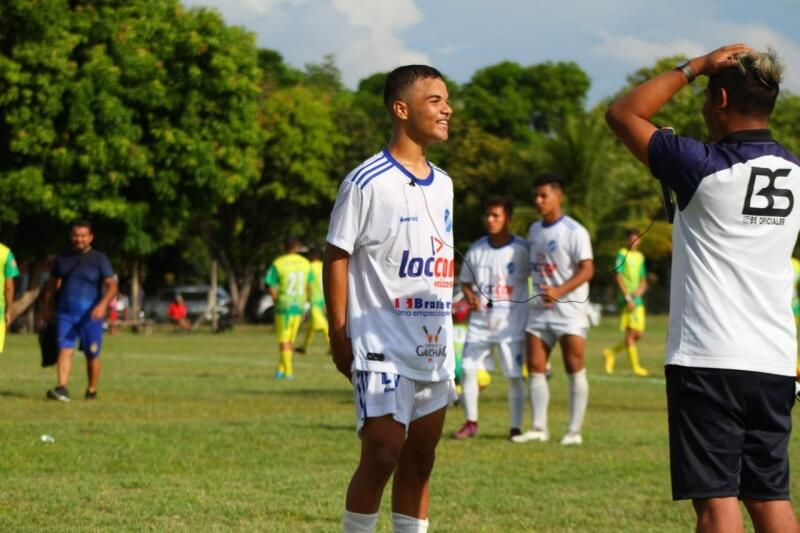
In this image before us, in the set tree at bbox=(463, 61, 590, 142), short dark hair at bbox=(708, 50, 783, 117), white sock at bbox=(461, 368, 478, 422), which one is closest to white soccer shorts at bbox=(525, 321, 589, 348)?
white sock at bbox=(461, 368, 478, 422)

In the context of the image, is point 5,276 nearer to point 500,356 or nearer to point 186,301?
point 500,356

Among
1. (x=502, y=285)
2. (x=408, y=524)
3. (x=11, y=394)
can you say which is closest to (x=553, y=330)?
(x=502, y=285)

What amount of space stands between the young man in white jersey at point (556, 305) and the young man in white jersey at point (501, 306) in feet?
0.80

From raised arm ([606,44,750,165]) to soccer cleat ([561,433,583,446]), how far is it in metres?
7.51

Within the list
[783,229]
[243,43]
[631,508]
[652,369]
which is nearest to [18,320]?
[243,43]

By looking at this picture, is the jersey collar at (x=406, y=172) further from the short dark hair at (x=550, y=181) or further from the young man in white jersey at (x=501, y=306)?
the young man in white jersey at (x=501, y=306)

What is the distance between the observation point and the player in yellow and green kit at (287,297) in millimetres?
22031

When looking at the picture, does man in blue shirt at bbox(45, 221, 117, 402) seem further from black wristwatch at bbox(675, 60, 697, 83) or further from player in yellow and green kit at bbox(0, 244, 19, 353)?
black wristwatch at bbox(675, 60, 697, 83)

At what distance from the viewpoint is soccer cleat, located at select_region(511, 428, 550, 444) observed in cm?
1298

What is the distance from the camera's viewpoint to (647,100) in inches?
214

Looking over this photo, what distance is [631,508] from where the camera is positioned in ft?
29.9

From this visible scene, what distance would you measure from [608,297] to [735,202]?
264 feet

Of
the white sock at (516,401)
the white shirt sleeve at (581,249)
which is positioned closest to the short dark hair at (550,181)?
the white shirt sleeve at (581,249)

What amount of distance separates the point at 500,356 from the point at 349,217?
7.60 meters
